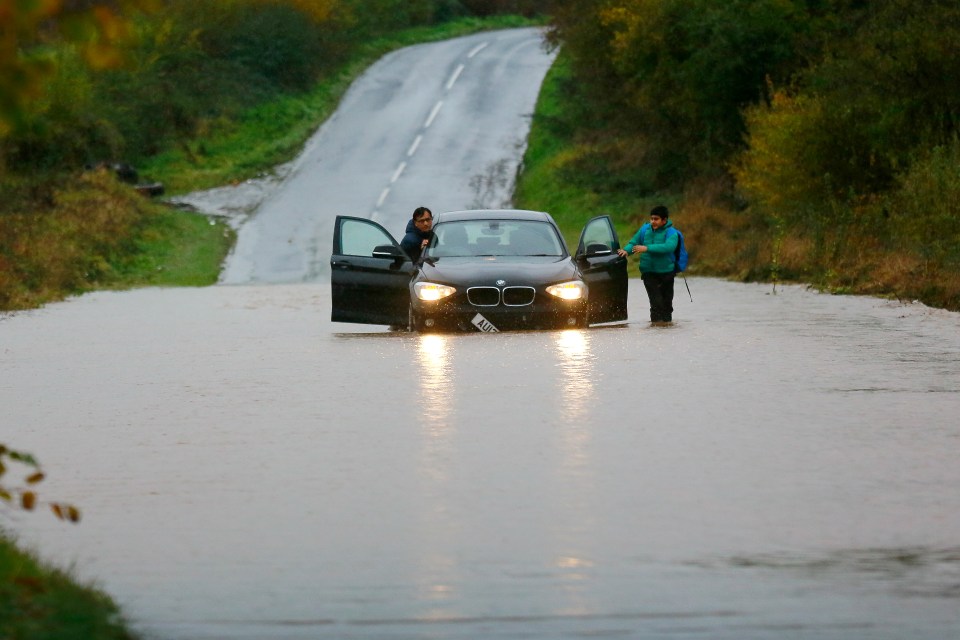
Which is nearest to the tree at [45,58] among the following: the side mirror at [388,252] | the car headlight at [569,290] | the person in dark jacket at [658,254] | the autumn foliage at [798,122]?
the car headlight at [569,290]

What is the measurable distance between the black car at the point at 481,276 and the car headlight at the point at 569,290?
1 cm

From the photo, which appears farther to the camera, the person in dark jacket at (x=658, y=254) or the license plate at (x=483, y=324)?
the person in dark jacket at (x=658, y=254)

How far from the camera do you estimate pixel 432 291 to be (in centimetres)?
1947

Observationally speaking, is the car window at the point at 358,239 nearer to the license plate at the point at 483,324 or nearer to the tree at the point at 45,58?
the license plate at the point at 483,324

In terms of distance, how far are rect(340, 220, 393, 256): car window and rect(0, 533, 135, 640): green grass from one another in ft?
46.1

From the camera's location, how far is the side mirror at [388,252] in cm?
2025

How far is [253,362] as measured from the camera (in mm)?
17469

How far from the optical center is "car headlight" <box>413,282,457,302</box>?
63.7 feet

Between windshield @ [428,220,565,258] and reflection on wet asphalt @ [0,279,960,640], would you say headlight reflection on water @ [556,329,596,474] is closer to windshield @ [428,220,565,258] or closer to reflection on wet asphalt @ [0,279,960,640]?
reflection on wet asphalt @ [0,279,960,640]

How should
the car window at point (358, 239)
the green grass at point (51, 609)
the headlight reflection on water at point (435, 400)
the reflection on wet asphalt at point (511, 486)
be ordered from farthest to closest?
1. the car window at point (358, 239)
2. the headlight reflection on water at point (435, 400)
3. the reflection on wet asphalt at point (511, 486)
4. the green grass at point (51, 609)

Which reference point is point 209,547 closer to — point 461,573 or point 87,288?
point 461,573

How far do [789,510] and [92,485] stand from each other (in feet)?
11.7

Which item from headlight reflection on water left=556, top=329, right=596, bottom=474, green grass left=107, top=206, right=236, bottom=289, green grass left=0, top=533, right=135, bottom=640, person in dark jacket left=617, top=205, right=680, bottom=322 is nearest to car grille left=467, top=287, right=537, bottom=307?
headlight reflection on water left=556, top=329, right=596, bottom=474

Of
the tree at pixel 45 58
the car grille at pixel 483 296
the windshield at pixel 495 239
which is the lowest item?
the car grille at pixel 483 296
